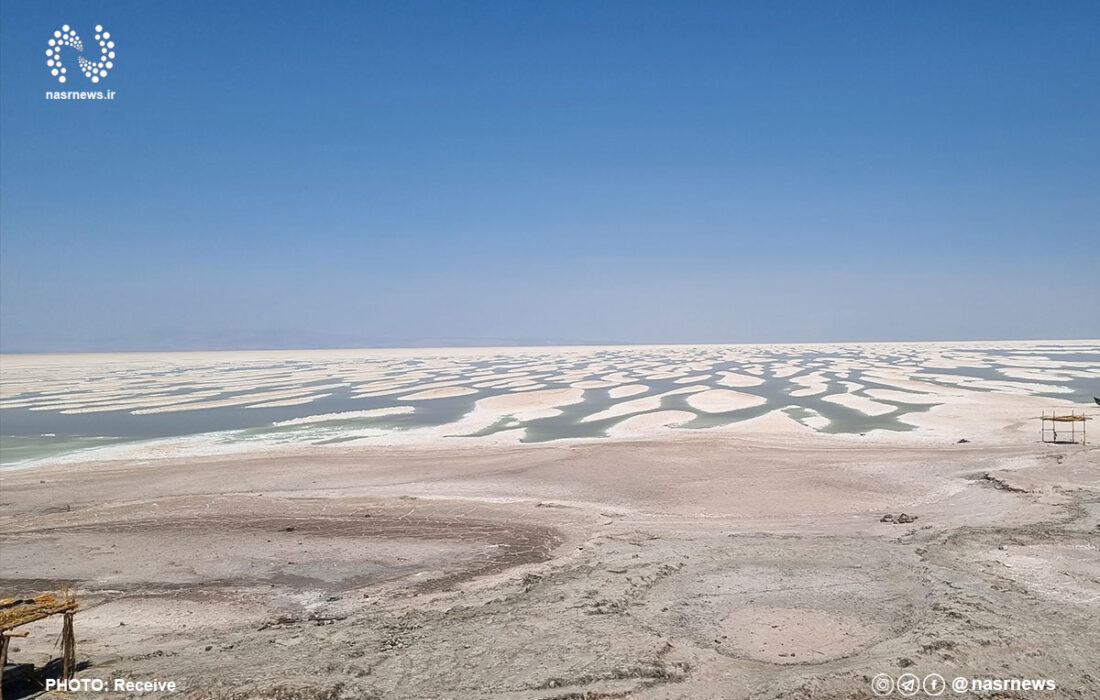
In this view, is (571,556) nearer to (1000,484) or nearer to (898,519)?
(898,519)

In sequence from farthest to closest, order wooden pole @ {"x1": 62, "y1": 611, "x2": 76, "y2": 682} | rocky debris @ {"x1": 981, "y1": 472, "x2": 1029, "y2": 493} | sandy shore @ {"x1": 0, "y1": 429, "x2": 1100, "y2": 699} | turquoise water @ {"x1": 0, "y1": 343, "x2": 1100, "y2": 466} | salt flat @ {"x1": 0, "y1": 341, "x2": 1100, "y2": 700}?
turquoise water @ {"x1": 0, "y1": 343, "x2": 1100, "y2": 466} < rocky debris @ {"x1": 981, "y1": 472, "x2": 1029, "y2": 493} < salt flat @ {"x1": 0, "y1": 341, "x2": 1100, "y2": 700} < sandy shore @ {"x1": 0, "y1": 429, "x2": 1100, "y2": 699} < wooden pole @ {"x1": 62, "y1": 611, "x2": 76, "y2": 682}

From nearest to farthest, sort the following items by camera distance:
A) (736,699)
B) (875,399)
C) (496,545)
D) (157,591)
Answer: (736,699) < (157,591) < (496,545) < (875,399)

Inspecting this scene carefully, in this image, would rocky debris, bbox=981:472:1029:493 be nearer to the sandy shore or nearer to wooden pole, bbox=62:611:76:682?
the sandy shore

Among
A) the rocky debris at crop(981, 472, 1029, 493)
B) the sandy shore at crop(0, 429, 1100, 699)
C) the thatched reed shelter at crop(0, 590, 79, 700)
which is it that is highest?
the thatched reed shelter at crop(0, 590, 79, 700)

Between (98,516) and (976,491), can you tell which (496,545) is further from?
(976,491)

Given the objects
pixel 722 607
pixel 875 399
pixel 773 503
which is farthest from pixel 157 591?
pixel 875 399

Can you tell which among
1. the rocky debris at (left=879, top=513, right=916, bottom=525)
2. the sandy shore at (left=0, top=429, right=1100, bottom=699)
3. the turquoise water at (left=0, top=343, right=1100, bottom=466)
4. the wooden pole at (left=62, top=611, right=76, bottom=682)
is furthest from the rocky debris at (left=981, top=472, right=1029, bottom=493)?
the wooden pole at (left=62, top=611, right=76, bottom=682)

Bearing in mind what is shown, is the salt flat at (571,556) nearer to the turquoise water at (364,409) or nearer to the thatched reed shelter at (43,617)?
the thatched reed shelter at (43,617)

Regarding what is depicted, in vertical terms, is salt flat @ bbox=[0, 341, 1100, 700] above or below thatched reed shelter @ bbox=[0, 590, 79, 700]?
below
